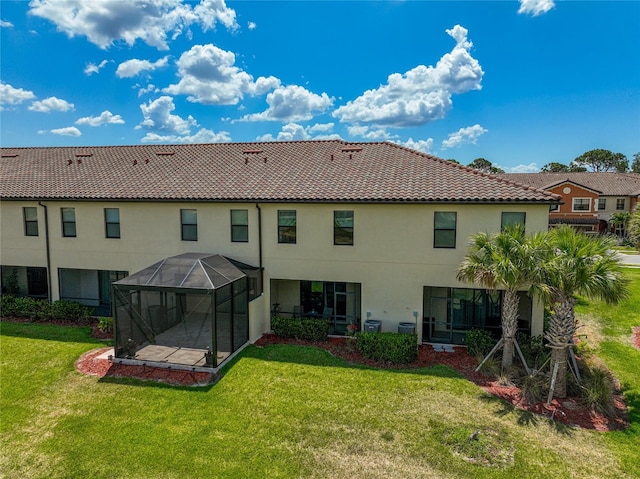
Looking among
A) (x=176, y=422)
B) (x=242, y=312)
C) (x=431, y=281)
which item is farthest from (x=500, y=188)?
(x=176, y=422)

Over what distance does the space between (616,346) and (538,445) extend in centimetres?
859

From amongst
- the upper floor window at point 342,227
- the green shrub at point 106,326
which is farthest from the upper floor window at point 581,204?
the green shrub at point 106,326

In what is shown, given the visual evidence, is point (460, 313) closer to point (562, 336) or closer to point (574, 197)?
point (562, 336)

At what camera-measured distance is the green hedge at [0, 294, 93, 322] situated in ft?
56.7

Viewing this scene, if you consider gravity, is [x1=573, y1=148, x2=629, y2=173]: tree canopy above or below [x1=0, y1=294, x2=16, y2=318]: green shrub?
above

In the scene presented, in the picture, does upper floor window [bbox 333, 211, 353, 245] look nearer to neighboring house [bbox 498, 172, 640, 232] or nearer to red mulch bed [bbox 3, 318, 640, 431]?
red mulch bed [bbox 3, 318, 640, 431]

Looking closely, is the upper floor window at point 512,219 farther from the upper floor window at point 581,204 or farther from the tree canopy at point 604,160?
the tree canopy at point 604,160

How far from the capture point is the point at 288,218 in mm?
15742

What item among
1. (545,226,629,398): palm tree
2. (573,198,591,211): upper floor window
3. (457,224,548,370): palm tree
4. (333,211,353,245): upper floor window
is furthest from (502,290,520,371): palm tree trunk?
(573,198,591,211): upper floor window

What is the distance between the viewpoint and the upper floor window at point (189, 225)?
16688 mm

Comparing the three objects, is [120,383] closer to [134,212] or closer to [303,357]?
[303,357]

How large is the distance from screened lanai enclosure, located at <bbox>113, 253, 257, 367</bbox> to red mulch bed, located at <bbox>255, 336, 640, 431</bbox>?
1887 millimetres

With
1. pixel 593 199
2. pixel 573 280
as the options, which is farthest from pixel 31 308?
pixel 593 199

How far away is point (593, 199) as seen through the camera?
47156 mm
